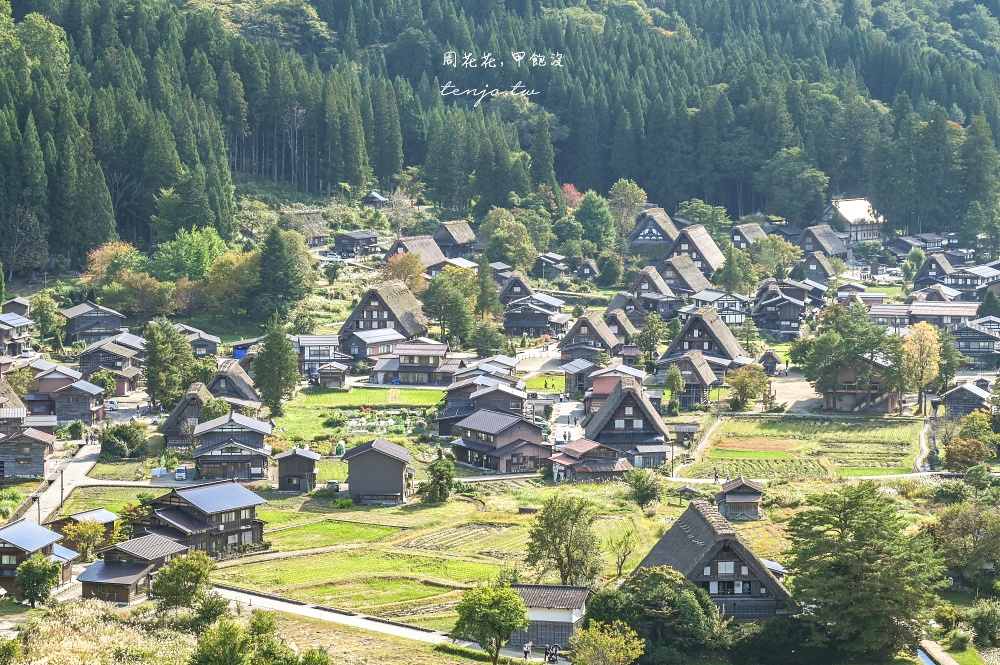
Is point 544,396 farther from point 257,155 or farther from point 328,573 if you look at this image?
point 257,155

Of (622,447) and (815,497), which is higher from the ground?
(815,497)

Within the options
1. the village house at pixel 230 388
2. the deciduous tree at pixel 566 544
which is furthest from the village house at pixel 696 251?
the deciduous tree at pixel 566 544

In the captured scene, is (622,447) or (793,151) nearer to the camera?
(622,447)

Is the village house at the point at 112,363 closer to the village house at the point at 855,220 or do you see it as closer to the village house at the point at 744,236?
the village house at the point at 744,236

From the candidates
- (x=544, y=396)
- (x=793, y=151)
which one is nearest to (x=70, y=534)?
(x=544, y=396)

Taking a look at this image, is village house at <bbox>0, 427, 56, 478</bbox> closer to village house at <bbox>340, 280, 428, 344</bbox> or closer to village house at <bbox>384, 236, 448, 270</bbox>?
village house at <bbox>340, 280, 428, 344</bbox>

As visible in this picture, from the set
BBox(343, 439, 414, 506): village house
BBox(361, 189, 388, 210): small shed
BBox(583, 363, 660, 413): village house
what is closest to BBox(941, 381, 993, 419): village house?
BBox(583, 363, 660, 413): village house

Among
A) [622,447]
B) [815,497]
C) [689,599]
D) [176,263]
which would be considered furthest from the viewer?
[176,263]
